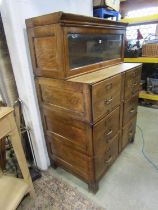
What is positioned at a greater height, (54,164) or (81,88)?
(81,88)

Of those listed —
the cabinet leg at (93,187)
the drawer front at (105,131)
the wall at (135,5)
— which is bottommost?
the cabinet leg at (93,187)

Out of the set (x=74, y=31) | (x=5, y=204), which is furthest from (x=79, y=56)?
(x=5, y=204)

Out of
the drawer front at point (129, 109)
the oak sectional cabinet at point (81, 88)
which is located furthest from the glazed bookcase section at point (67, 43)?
the drawer front at point (129, 109)

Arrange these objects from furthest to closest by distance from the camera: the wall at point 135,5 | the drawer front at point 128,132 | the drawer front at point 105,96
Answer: the wall at point 135,5 → the drawer front at point 128,132 → the drawer front at point 105,96

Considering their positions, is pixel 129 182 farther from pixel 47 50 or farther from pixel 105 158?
pixel 47 50

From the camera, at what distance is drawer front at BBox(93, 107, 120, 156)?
3.85 ft

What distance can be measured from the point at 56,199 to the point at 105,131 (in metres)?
0.71

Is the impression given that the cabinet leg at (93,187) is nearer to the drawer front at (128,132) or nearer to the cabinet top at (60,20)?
the drawer front at (128,132)

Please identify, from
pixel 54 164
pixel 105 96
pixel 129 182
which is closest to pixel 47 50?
pixel 105 96

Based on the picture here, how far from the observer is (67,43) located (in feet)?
3.38

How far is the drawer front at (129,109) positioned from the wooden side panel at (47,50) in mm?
776

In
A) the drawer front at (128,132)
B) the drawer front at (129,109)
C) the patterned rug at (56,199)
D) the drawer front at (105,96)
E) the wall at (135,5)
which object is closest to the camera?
the drawer front at (105,96)

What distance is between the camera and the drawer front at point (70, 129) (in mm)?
1161

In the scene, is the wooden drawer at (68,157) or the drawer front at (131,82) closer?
the wooden drawer at (68,157)
